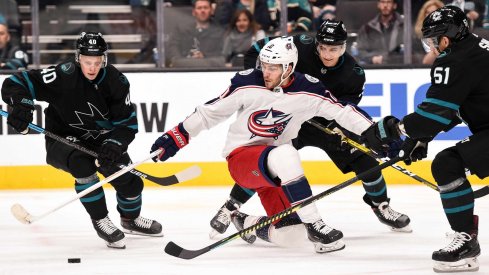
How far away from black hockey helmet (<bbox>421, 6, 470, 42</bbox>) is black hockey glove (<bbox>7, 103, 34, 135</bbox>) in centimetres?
177

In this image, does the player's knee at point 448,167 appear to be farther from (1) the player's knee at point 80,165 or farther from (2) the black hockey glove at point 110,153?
(1) the player's knee at point 80,165

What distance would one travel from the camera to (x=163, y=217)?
17.5 feet

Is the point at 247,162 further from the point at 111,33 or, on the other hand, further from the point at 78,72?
the point at 111,33

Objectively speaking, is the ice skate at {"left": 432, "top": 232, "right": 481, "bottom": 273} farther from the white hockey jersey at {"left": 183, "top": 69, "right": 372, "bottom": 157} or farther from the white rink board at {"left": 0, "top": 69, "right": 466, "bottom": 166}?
the white rink board at {"left": 0, "top": 69, "right": 466, "bottom": 166}

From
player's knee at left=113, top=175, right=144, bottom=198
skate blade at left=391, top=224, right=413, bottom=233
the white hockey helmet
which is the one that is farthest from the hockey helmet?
player's knee at left=113, top=175, right=144, bottom=198

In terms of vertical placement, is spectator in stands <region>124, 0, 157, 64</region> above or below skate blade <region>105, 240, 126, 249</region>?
above

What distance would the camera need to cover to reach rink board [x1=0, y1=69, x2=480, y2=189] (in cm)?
651

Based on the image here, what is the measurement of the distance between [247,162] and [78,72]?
91 cm

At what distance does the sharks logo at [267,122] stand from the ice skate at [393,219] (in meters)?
0.88

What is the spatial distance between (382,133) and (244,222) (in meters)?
0.92

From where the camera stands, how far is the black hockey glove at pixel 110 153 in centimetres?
422

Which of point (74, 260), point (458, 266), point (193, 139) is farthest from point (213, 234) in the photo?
point (193, 139)

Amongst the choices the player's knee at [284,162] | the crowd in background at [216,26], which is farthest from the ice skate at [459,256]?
the crowd in background at [216,26]

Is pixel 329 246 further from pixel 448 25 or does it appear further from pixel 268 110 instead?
pixel 448 25
